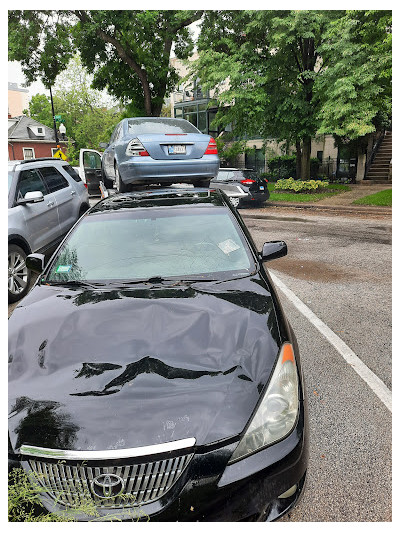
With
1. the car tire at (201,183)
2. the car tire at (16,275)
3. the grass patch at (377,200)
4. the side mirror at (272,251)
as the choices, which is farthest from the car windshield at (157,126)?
the grass patch at (377,200)

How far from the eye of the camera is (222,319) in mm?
2242

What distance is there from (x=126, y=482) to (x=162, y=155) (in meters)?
5.38

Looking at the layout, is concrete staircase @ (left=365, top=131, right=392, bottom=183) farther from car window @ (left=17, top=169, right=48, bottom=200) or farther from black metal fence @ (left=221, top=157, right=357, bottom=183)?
car window @ (left=17, top=169, right=48, bottom=200)

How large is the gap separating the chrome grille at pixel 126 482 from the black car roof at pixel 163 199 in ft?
7.72

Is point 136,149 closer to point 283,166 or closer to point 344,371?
point 344,371

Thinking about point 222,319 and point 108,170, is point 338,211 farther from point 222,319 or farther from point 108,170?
point 222,319

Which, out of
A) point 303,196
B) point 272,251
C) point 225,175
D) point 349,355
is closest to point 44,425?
point 272,251

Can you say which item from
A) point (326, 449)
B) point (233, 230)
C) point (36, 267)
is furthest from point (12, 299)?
point (326, 449)

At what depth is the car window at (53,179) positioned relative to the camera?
6715mm

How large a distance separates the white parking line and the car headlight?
1.53 m

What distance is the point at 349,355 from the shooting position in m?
3.81

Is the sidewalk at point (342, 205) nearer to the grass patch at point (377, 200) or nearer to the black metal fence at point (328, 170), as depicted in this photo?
the grass patch at point (377, 200)

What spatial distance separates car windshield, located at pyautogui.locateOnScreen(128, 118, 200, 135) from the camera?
6.62 m

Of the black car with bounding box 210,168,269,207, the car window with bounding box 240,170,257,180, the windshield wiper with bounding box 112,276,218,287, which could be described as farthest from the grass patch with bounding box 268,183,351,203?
the windshield wiper with bounding box 112,276,218,287
